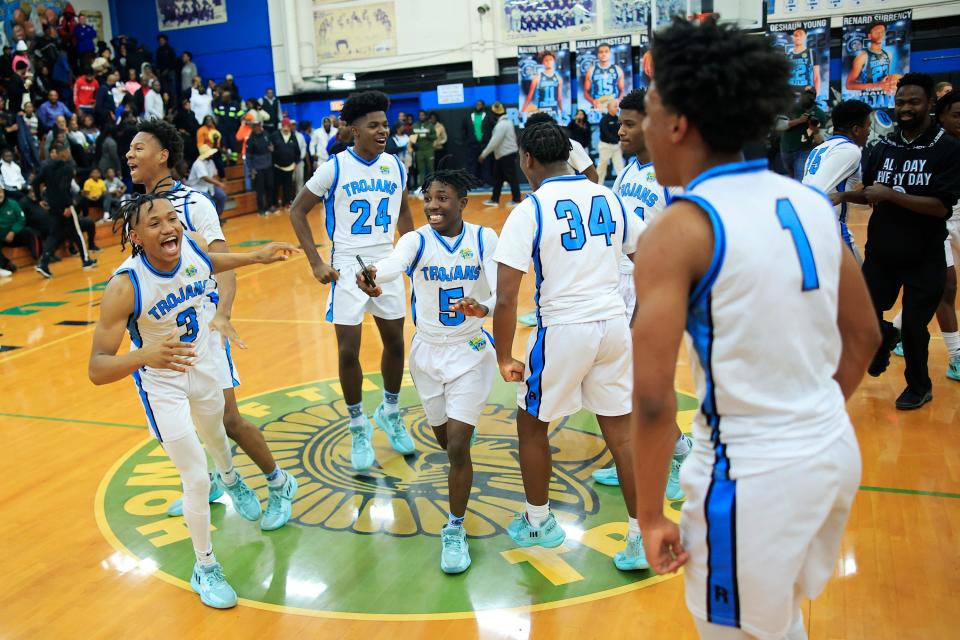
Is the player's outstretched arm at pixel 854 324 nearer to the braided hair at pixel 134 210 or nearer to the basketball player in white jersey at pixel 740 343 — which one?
the basketball player in white jersey at pixel 740 343

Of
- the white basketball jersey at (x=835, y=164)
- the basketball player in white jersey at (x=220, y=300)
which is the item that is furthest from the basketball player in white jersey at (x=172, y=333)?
the white basketball jersey at (x=835, y=164)

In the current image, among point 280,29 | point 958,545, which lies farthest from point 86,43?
point 958,545

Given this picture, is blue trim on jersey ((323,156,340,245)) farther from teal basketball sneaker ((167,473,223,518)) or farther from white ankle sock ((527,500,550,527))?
white ankle sock ((527,500,550,527))

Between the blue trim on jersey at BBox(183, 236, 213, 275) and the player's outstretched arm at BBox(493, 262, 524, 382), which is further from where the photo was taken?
the blue trim on jersey at BBox(183, 236, 213, 275)

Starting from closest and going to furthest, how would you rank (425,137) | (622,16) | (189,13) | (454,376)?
(454,376), (622,16), (425,137), (189,13)

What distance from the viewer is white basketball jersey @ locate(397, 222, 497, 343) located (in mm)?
4051

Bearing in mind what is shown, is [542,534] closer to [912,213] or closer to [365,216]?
[365,216]

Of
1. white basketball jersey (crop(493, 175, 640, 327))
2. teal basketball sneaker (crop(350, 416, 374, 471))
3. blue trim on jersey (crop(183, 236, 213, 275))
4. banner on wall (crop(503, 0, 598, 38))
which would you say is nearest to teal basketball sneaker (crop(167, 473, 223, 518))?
teal basketball sneaker (crop(350, 416, 374, 471))

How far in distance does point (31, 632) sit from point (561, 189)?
112 inches

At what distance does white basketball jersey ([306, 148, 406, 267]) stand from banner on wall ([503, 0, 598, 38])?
16.0m

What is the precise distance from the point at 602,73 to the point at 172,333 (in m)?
17.3

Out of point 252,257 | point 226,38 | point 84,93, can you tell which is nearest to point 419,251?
point 252,257

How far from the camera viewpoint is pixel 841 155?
17.2 feet

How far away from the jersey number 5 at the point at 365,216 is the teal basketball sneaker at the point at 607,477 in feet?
6.40
